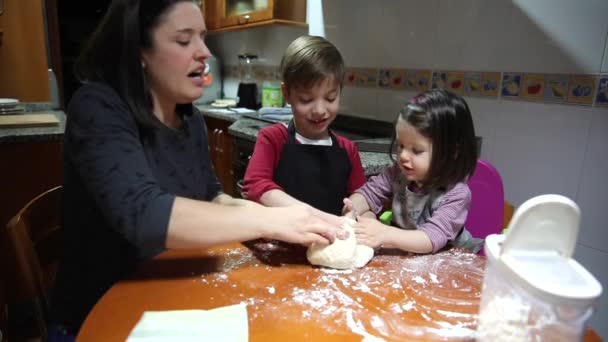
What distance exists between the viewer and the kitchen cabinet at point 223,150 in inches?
111

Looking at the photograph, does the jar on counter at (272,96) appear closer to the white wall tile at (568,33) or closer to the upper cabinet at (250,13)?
the upper cabinet at (250,13)

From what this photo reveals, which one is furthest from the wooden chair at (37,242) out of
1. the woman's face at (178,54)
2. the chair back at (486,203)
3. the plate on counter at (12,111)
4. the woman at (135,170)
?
the plate on counter at (12,111)

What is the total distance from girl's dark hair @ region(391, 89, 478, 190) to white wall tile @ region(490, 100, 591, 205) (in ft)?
2.19

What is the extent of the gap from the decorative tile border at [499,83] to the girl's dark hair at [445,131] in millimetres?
687

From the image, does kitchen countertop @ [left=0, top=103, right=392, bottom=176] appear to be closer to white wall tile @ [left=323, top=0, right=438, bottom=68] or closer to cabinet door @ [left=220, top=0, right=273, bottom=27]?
white wall tile @ [left=323, top=0, right=438, bottom=68]

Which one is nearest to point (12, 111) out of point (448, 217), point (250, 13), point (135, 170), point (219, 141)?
point (219, 141)

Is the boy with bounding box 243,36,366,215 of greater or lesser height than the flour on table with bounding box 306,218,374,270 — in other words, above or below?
above

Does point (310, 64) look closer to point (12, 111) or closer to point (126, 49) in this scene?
point (126, 49)

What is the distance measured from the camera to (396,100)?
2.21 metres

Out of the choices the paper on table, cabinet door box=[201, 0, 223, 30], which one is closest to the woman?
the paper on table

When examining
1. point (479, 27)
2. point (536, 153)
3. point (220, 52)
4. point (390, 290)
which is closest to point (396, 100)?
point (479, 27)

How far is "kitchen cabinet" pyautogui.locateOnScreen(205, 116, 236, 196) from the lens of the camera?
2828 millimetres

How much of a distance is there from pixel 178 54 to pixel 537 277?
79cm

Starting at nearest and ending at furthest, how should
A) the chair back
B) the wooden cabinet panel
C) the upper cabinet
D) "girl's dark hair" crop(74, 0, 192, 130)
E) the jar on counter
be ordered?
"girl's dark hair" crop(74, 0, 192, 130) → the chair back → the wooden cabinet panel → the upper cabinet → the jar on counter
